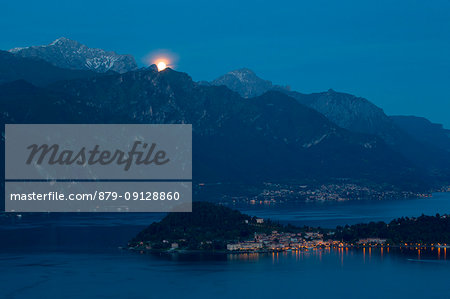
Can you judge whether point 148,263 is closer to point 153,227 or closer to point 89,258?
point 89,258

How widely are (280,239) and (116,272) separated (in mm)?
28870

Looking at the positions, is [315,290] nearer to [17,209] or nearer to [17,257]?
[17,257]

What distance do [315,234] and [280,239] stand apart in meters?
6.94

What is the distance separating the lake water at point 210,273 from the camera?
87000 millimetres

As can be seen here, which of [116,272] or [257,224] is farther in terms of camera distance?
[257,224]

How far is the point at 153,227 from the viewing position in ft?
406

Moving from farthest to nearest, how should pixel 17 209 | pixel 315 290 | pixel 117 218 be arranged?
pixel 17 209, pixel 117 218, pixel 315 290

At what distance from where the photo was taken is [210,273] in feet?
317

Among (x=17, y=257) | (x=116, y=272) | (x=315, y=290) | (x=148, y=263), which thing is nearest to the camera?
(x=315, y=290)

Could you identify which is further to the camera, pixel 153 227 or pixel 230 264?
pixel 153 227

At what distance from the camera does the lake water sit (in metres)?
87.0

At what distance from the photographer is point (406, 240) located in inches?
4710

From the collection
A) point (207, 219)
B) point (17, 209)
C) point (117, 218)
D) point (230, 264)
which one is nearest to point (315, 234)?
point (207, 219)

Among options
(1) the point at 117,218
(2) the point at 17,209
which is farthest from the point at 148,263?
(2) the point at 17,209
